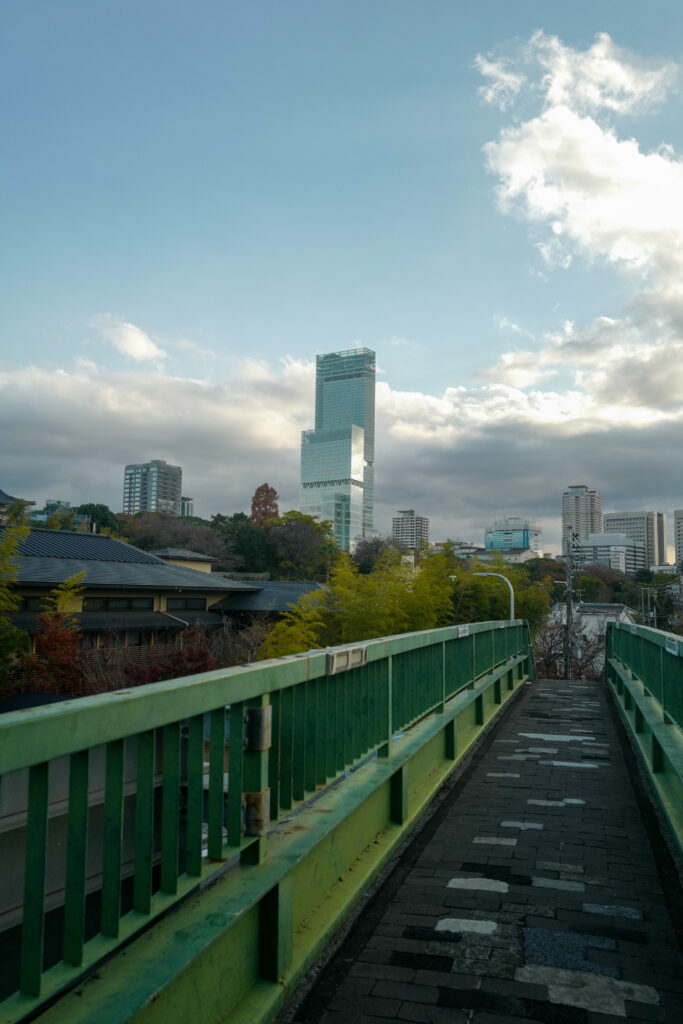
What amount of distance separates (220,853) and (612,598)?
300ft

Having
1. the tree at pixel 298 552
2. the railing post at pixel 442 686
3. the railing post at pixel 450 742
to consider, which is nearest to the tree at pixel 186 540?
the tree at pixel 298 552

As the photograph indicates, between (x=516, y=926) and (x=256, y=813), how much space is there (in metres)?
1.73

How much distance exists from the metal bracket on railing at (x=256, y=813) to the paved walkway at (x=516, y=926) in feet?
2.48

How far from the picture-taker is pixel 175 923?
204 cm

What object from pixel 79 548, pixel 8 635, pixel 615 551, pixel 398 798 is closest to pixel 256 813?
pixel 398 798

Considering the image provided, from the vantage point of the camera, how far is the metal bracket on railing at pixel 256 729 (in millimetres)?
2447

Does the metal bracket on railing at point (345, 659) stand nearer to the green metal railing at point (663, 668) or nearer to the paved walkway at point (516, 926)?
the paved walkway at point (516, 926)

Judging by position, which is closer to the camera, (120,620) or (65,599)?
(65,599)

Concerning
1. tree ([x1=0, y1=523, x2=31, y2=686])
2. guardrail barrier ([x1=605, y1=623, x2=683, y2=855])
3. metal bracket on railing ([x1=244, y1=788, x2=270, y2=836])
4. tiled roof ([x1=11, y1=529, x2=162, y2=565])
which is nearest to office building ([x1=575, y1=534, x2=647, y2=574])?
tiled roof ([x1=11, y1=529, x2=162, y2=565])

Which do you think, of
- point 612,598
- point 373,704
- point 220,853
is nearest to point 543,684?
point 373,704

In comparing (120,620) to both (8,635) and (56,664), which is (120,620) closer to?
(56,664)

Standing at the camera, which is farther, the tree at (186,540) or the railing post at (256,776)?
the tree at (186,540)

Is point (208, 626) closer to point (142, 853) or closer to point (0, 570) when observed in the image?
point (0, 570)

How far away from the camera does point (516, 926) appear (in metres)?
3.26
